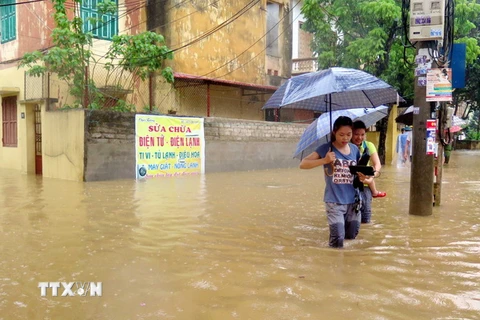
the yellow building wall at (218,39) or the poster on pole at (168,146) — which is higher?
the yellow building wall at (218,39)

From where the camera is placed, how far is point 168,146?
13.8 metres

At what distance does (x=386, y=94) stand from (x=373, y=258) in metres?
2.59

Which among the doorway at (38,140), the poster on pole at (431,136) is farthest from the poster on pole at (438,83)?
the doorway at (38,140)

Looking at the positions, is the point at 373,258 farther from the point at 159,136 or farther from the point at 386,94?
the point at 159,136

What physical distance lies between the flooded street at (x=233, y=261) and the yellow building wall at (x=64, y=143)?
360cm

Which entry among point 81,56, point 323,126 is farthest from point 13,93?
point 323,126

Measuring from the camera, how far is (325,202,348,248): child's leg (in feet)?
16.0

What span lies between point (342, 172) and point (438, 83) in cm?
282

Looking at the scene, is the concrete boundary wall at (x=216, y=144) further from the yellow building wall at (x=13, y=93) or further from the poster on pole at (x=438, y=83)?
the poster on pole at (x=438, y=83)

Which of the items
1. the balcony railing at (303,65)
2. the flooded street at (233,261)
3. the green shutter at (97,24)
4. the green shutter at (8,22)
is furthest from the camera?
the balcony railing at (303,65)

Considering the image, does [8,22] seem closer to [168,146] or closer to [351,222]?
[168,146]

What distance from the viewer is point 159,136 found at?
13.6m

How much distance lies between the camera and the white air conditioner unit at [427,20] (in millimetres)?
6621

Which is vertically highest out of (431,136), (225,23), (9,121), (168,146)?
(225,23)
